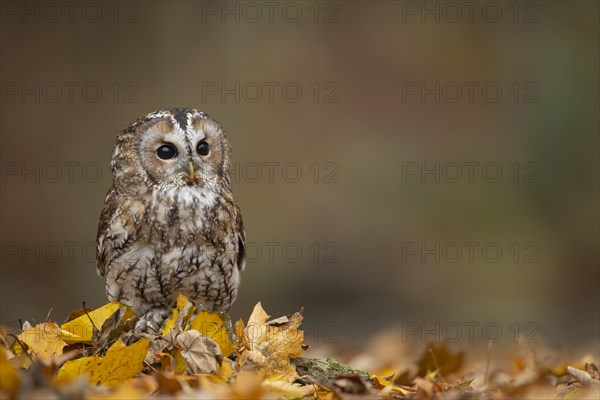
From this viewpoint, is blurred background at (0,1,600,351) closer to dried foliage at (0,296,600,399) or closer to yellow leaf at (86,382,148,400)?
dried foliage at (0,296,600,399)

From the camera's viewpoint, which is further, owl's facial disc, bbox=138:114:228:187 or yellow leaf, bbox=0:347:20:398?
owl's facial disc, bbox=138:114:228:187

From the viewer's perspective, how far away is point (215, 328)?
11.5 feet

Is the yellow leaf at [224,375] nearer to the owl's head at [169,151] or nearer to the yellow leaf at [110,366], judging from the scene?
the yellow leaf at [110,366]

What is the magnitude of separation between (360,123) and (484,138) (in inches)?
66.6

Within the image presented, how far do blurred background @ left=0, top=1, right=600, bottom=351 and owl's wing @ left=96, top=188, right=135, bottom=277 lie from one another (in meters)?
5.09

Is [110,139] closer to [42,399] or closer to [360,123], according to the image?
[360,123]

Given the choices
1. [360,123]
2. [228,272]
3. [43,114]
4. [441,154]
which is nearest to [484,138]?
[441,154]

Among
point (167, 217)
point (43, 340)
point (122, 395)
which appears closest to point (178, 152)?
point (167, 217)

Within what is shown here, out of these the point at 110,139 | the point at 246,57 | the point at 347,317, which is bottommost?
the point at 347,317

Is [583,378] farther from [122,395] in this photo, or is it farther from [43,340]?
[43,340]

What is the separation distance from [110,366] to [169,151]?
1.60 meters

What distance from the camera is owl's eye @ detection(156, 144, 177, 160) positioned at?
172 inches

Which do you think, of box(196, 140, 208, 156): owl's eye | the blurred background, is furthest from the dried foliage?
the blurred background

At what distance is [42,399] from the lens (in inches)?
101
